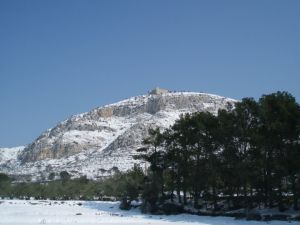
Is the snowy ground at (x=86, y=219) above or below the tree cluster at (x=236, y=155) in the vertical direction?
below

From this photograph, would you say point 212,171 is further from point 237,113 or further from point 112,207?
point 112,207

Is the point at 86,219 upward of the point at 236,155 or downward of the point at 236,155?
downward

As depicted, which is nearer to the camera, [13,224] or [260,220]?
[13,224]

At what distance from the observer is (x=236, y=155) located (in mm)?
42781

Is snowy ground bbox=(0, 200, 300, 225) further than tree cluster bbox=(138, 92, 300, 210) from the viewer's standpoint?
No

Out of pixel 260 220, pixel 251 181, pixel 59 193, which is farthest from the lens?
pixel 59 193

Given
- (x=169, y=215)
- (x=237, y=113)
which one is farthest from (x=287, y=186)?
(x=169, y=215)

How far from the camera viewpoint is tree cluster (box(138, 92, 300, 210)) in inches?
1481

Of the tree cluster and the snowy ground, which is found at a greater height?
the tree cluster

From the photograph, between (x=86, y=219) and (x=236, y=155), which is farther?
(x=236, y=155)

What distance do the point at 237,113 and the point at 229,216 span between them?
990cm

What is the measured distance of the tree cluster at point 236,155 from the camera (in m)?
37.6

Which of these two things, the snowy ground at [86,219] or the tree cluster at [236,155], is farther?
the tree cluster at [236,155]

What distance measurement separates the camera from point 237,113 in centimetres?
4284
